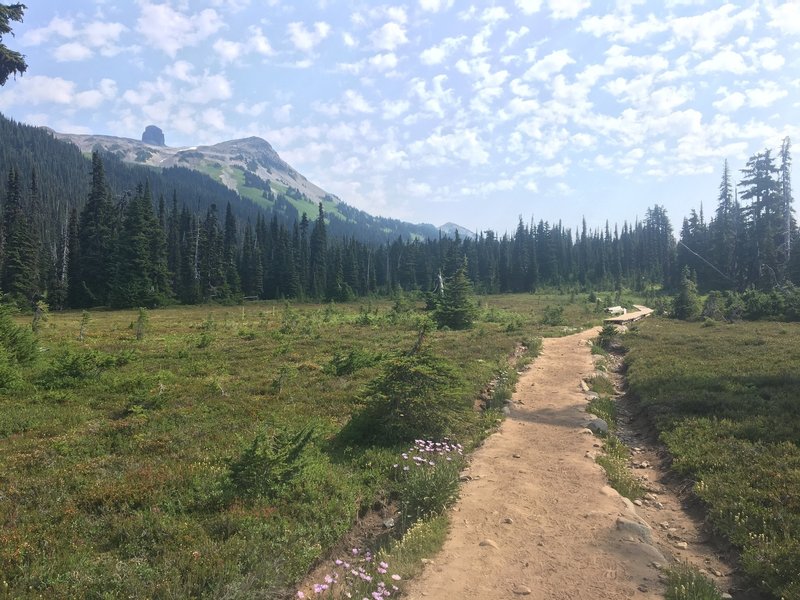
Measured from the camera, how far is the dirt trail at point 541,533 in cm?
562

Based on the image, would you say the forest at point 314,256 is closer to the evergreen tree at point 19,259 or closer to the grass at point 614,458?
the evergreen tree at point 19,259

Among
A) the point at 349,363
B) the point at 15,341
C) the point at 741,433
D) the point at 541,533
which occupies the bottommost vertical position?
the point at 541,533

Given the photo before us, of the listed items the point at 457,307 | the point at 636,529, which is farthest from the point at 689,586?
the point at 457,307

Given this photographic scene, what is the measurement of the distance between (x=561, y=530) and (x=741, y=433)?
658 centimetres

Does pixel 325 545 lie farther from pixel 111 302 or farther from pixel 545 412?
pixel 111 302

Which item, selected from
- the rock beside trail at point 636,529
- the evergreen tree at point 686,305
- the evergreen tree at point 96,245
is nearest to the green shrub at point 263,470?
the rock beside trail at point 636,529

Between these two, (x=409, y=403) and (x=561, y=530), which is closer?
(x=561, y=530)

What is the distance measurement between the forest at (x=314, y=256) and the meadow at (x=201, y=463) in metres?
36.1

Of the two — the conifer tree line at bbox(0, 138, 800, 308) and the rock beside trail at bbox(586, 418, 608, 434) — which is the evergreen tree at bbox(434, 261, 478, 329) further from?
the conifer tree line at bbox(0, 138, 800, 308)

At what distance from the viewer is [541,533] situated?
6.94 meters

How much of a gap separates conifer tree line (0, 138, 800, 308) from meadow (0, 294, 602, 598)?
46.4 m

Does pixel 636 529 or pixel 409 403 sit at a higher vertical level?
pixel 409 403

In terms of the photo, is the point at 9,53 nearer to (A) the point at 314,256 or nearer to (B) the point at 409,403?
(B) the point at 409,403

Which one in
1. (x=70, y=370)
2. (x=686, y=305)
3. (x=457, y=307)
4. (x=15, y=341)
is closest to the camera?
(x=70, y=370)
